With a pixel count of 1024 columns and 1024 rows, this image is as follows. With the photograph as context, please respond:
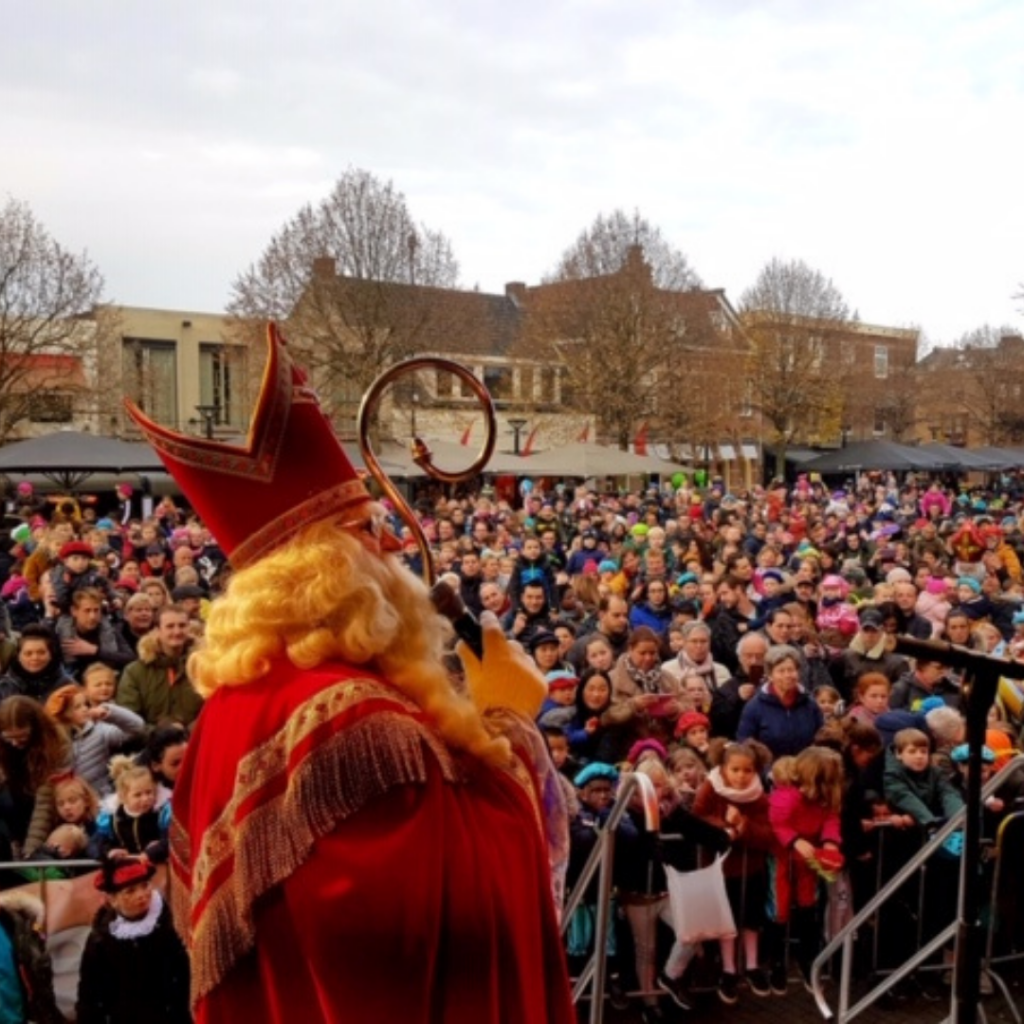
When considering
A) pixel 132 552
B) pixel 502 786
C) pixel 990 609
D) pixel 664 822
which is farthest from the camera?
pixel 132 552

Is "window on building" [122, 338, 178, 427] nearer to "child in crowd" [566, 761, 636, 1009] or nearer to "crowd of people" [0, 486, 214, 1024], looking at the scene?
"crowd of people" [0, 486, 214, 1024]

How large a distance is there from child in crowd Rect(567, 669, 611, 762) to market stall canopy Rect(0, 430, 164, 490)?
42.3ft

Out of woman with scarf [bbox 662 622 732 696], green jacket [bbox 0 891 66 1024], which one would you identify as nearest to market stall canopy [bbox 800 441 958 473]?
woman with scarf [bbox 662 622 732 696]

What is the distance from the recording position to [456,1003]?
6.48ft

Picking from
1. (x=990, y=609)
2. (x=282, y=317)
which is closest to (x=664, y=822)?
(x=990, y=609)

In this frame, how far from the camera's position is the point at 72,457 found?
18.8 metres

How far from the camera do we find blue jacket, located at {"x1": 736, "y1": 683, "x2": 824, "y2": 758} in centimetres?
664

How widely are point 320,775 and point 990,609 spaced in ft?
33.6

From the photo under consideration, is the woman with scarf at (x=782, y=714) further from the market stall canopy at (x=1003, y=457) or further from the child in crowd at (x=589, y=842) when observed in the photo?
the market stall canopy at (x=1003, y=457)

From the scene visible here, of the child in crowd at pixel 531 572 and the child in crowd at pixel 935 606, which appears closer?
the child in crowd at pixel 935 606

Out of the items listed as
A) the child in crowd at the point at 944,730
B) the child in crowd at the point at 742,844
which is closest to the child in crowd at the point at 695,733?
the child in crowd at the point at 742,844

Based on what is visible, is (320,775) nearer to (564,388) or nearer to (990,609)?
(990,609)

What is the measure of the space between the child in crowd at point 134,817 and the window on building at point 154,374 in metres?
36.9

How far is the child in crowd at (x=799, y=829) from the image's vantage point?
5.67 m
